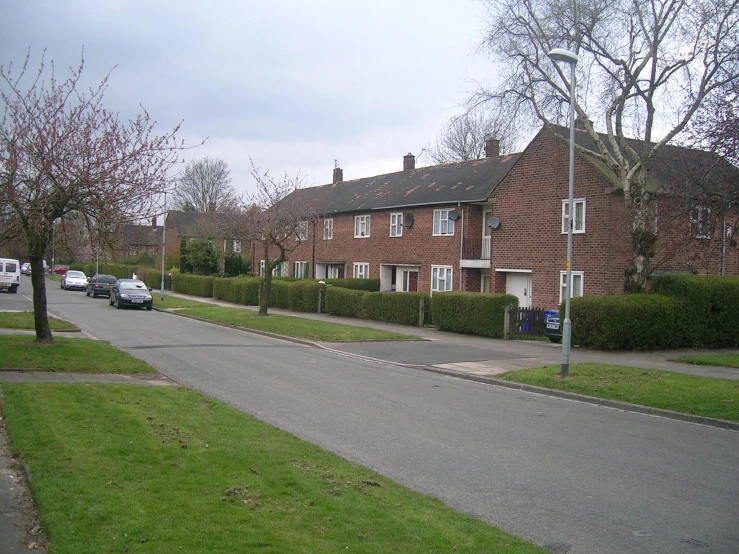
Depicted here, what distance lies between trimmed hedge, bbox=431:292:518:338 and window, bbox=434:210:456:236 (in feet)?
24.6

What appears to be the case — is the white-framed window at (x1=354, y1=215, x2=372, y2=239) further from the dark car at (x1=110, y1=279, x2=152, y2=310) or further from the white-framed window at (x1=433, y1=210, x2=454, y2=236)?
the dark car at (x1=110, y1=279, x2=152, y2=310)

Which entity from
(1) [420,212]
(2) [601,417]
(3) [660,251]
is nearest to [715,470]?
(2) [601,417]

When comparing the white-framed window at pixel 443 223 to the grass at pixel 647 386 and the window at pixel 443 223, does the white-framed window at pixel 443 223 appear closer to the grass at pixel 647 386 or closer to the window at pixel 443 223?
the window at pixel 443 223

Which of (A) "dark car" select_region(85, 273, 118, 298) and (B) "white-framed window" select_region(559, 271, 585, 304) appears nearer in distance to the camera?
(B) "white-framed window" select_region(559, 271, 585, 304)

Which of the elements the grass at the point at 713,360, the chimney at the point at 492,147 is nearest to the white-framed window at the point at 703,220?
the grass at the point at 713,360

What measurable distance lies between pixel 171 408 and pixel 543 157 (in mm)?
21967

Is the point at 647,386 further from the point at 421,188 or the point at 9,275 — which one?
the point at 9,275

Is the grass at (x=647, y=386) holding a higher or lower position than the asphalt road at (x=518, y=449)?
higher

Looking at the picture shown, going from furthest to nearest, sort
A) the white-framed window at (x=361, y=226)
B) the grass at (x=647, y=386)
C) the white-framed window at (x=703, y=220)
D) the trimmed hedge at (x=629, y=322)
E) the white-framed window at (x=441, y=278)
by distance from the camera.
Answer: the white-framed window at (x=361, y=226)
the white-framed window at (x=441, y=278)
the trimmed hedge at (x=629, y=322)
the white-framed window at (x=703, y=220)
the grass at (x=647, y=386)

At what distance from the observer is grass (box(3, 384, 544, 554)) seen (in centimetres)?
502

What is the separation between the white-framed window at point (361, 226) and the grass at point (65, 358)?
83.5 feet

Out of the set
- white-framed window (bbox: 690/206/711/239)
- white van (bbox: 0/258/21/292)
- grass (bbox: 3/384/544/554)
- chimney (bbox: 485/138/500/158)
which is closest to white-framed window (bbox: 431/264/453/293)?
chimney (bbox: 485/138/500/158)

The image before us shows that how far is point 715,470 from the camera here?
8359mm

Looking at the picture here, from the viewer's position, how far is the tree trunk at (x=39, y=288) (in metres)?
14.1
